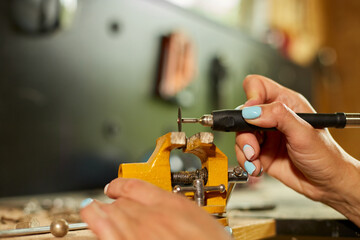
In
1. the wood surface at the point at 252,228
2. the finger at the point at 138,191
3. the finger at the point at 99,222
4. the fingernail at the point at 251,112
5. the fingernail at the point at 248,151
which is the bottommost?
the wood surface at the point at 252,228

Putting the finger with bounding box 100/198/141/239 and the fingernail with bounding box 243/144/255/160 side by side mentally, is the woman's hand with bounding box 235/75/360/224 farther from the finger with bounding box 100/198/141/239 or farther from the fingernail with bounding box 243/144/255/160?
the finger with bounding box 100/198/141/239

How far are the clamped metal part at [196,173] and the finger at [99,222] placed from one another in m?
0.14

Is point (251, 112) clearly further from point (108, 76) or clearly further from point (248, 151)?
point (108, 76)

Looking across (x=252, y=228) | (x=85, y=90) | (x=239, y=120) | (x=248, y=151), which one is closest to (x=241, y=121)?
(x=239, y=120)

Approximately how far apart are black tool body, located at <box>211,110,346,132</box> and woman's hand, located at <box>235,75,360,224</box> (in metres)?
0.02

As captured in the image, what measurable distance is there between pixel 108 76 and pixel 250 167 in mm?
1091

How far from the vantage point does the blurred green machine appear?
4.55 ft

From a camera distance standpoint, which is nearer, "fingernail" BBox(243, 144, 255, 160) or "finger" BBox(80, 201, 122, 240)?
"finger" BBox(80, 201, 122, 240)

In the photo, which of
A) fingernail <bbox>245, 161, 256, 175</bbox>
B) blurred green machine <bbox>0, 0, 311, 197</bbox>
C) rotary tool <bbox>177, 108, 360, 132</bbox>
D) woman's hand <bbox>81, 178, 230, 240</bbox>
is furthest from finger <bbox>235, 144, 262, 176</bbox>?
blurred green machine <bbox>0, 0, 311, 197</bbox>

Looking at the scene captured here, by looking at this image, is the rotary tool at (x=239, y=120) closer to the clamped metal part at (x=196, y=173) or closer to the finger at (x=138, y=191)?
the clamped metal part at (x=196, y=173)

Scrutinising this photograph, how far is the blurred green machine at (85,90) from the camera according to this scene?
1.39 metres

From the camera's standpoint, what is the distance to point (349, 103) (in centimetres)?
334

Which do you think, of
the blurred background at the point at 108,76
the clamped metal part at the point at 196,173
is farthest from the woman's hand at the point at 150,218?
the blurred background at the point at 108,76

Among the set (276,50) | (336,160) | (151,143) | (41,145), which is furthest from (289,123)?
(276,50)
